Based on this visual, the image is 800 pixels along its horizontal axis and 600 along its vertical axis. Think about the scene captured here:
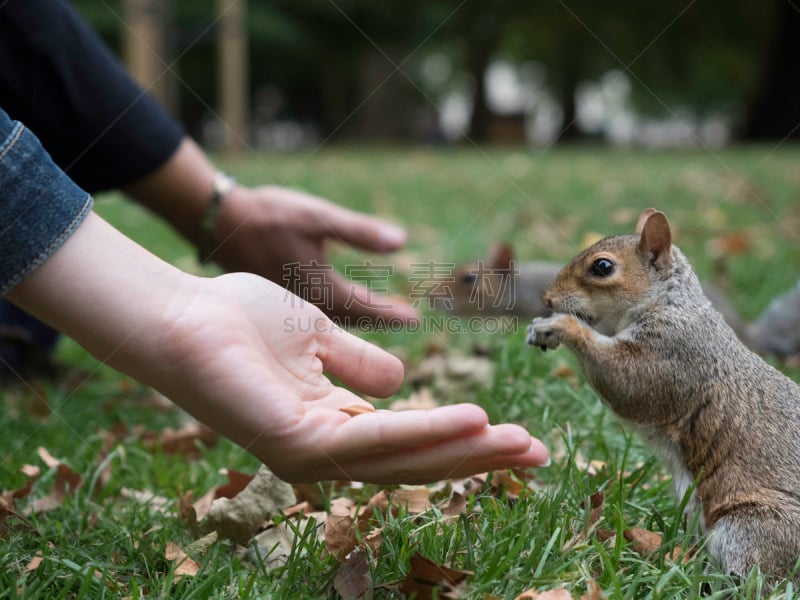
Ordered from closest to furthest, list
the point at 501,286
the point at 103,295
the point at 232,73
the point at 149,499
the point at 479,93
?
1. the point at 103,295
2. the point at 149,499
3. the point at 501,286
4. the point at 232,73
5. the point at 479,93

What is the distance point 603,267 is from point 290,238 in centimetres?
126

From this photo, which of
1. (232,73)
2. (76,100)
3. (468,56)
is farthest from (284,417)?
(468,56)

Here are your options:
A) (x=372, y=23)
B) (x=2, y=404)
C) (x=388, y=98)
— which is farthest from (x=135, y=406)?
(x=372, y=23)

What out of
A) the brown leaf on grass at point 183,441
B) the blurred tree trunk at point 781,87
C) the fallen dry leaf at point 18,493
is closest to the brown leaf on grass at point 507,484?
the brown leaf on grass at point 183,441

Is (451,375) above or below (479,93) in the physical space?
below

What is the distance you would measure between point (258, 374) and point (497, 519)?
1.53 ft

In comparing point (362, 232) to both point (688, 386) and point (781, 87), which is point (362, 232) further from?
point (781, 87)

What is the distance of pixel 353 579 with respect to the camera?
120 centimetres

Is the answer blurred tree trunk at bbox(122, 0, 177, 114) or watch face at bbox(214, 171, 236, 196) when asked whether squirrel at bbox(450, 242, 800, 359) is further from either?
blurred tree trunk at bbox(122, 0, 177, 114)

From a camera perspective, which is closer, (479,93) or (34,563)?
(34,563)

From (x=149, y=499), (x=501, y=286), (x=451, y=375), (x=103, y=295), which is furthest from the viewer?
(x=501, y=286)

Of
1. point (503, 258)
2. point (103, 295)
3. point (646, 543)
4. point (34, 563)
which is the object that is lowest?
point (34, 563)

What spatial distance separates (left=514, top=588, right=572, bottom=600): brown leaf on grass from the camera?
114 cm

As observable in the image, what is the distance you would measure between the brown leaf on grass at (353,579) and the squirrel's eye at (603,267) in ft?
2.24
